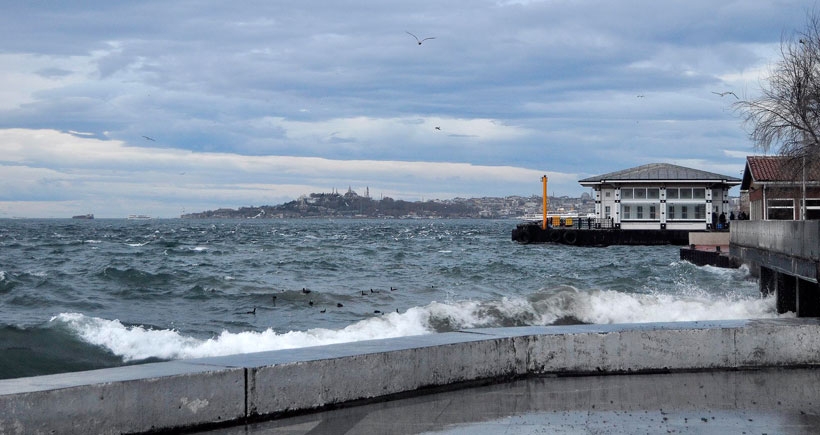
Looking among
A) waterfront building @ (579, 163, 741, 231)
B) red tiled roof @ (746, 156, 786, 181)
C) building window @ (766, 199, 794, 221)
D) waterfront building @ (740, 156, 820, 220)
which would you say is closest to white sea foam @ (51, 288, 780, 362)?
waterfront building @ (740, 156, 820, 220)

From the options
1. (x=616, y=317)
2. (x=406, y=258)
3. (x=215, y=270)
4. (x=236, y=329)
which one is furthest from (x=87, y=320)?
(x=406, y=258)

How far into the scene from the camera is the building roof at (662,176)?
7875 centimetres

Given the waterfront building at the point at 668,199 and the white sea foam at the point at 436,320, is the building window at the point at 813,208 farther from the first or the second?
the white sea foam at the point at 436,320

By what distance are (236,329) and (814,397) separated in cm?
1490

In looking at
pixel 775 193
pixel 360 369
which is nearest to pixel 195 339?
pixel 360 369

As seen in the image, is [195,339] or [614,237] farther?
[614,237]

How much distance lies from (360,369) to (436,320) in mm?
13465

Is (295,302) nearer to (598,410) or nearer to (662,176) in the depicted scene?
(598,410)

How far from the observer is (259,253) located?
5391cm

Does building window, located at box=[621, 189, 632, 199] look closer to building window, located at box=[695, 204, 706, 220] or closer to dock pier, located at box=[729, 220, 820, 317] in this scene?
building window, located at box=[695, 204, 706, 220]

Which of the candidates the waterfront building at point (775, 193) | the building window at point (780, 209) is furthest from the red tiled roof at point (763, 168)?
the building window at point (780, 209)

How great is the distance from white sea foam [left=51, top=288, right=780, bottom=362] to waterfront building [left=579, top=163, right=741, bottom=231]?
5649cm

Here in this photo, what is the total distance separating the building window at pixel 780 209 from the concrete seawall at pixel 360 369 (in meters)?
47.4

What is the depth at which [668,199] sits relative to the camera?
7912 centimetres
